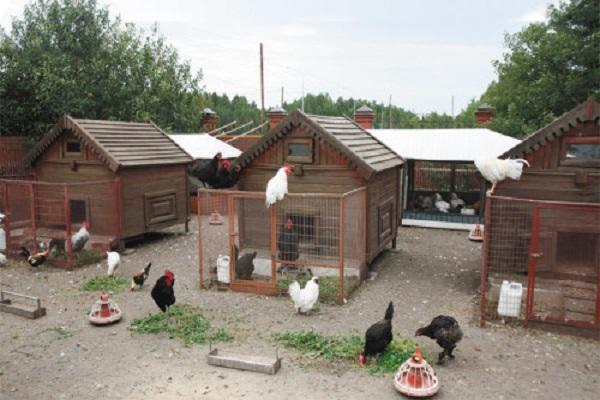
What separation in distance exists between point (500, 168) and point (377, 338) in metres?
4.85

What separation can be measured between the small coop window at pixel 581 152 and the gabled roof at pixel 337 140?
3.76m

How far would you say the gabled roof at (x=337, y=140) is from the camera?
10812mm

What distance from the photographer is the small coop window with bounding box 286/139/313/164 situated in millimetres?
11398

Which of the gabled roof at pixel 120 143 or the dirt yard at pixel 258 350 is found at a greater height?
the gabled roof at pixel 120 143

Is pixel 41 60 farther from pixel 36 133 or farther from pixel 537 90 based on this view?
pixel 537 90

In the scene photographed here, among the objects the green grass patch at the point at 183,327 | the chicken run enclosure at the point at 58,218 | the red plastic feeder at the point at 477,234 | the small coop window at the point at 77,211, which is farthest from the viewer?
the red plastic feeder at the point at 477,234

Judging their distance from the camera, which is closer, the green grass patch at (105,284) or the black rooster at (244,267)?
the black rooster at (244,267)

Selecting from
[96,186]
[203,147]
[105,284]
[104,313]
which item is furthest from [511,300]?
[203,147]

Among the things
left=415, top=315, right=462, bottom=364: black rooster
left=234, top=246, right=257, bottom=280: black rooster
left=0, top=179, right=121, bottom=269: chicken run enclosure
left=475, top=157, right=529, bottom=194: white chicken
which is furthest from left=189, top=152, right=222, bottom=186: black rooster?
left=415, top=315, right=462, bottom=364: black rooster

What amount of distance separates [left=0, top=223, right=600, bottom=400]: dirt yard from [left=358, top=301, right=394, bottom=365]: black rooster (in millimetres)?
274

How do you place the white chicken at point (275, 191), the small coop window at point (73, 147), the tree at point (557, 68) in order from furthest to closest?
the tree at point (557, 68), the small coop window at point (73, 147), the white chicken at point (275, 191)

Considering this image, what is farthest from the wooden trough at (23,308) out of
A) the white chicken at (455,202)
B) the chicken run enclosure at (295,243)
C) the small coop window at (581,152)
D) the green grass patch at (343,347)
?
the white chicken at (455,202)

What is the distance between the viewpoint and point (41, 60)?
21.8 metres

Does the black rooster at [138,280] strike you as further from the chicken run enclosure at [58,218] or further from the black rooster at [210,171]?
the black rooster at [210,171]
